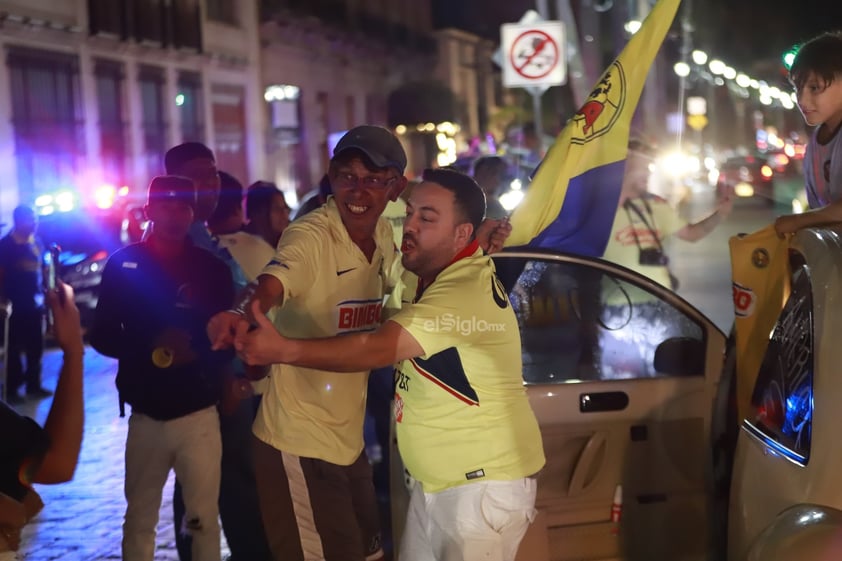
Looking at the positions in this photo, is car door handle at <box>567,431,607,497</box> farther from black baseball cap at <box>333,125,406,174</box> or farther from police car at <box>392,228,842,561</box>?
black baseball cap at <box>333,125,406,174</box>

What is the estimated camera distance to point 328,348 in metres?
2.72

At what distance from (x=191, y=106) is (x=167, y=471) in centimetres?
2506

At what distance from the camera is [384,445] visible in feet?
17.1

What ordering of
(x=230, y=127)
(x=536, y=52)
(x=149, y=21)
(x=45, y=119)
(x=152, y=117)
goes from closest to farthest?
1. (x=536, y=52)
2. (x=45, y=119)
3. (x=149, y=21)
4. (x=152, y=117)
5. (x=230, y=127)

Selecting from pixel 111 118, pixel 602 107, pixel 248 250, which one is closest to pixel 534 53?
pixel 248 250

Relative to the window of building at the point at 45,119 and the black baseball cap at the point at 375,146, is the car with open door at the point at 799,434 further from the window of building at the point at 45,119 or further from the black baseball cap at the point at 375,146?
the window of building at the point at 45,119

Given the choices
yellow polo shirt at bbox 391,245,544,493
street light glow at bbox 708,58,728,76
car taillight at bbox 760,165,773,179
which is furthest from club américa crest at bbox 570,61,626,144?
street light glow at bbox 708,58,728,76

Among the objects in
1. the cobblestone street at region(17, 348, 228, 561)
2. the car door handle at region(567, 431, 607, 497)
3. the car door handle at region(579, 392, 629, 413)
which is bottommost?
the cobblestone street at region(17, 348, 228, 561)

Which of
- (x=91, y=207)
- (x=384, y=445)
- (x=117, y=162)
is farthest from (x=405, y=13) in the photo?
(x=384, y=445)

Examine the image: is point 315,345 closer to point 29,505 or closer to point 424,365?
point 424,365

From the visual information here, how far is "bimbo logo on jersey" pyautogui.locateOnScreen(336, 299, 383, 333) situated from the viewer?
3.45 metres

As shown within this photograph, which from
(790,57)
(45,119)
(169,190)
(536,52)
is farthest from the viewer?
(45,119)

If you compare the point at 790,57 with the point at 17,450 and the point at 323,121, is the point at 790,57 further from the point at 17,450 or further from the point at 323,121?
the point at 323,121

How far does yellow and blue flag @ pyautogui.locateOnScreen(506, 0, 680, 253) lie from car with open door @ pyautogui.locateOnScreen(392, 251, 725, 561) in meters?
0.35
